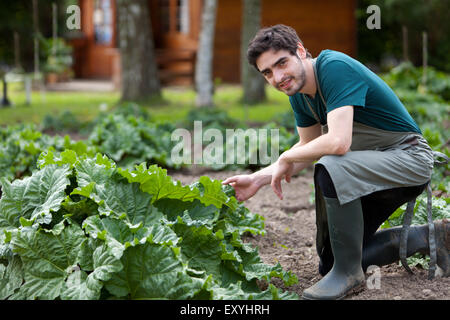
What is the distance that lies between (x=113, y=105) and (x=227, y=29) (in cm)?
664

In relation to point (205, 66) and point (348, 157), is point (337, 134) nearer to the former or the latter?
point (348, 157)

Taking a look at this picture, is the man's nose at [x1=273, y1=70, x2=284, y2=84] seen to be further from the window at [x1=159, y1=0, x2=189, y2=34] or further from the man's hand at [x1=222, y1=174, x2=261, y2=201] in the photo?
the window at [x1=159, y1=0, x2=189, y2=34]

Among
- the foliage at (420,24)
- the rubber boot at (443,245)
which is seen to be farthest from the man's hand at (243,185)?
the foliage at (420,24)

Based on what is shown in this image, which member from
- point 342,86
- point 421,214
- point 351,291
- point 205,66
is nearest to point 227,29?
point 205,66

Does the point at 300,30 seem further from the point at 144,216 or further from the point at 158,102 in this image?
the point at 144,216

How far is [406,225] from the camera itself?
135 inches

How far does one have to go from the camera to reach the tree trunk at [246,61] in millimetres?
12172

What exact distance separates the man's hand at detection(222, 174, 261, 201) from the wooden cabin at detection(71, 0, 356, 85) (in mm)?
→ 13307

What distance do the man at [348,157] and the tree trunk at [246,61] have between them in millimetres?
8637

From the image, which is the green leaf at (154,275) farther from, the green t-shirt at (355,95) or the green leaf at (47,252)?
the green t-shirt at (355,95)

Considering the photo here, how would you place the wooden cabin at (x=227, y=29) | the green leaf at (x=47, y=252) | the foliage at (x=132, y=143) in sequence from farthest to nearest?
the wooden cabin at (x=227, y=29) → the foliage at (x=132, y=143) → the green leaf at (x=47, y=252)

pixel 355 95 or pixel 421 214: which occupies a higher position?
pixel 355 95

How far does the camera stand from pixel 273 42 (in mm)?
3156
